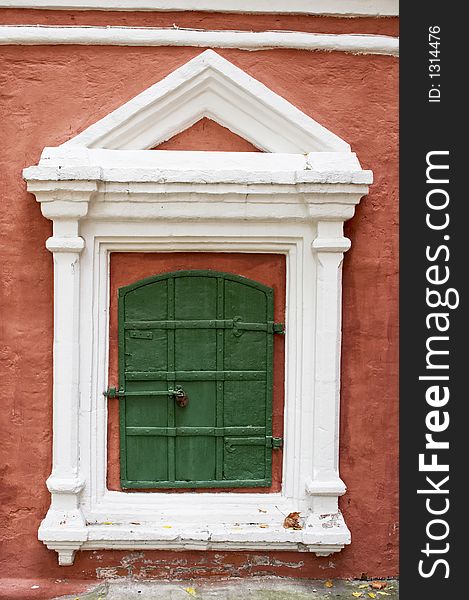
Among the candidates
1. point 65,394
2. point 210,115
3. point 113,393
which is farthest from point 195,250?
point 65,394

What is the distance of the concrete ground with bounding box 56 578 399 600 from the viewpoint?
3709 mm

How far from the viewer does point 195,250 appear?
3818 millimetres

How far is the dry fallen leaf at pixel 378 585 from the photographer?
387cm

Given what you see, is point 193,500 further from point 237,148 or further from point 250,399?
point 237,148

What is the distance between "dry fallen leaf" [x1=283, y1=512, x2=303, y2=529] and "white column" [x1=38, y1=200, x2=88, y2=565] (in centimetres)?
121

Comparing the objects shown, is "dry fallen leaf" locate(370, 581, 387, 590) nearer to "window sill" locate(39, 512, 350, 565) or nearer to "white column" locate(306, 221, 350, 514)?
"window sill" locate(39, 512, 350, 565)

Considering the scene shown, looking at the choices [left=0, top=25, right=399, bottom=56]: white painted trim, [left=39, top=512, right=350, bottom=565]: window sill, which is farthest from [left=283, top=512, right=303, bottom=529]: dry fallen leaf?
[left=0, top=25, right=399, bottom=56]: white painted trim

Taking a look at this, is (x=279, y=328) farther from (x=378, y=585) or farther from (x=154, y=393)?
(x=378, y=585)

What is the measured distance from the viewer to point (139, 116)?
371 centimetres

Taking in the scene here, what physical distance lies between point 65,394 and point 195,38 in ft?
7.41

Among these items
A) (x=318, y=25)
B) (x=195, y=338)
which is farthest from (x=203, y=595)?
(x=318, y=25)

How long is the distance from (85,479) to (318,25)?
309 centimetres

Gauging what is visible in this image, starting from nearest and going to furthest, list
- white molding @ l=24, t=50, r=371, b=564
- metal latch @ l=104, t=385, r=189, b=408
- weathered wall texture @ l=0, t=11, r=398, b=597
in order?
white molding @ l=24, t=50, r=371, b=564, weathered wall texture @ l=0, t=11, r=398, b=597, metal latch @ l=104, t=385, r=189, b=408

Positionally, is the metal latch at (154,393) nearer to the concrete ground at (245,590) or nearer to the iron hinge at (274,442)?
the iron hinge at (274,442)
